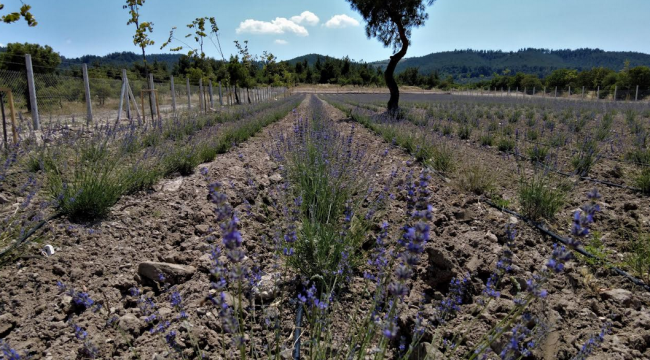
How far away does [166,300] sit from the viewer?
2.40m

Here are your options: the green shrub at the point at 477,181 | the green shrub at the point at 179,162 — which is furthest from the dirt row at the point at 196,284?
the green shrub at the point at 179,162

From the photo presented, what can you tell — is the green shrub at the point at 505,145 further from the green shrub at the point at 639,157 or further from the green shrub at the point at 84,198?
the green shrub at the point at 84,198

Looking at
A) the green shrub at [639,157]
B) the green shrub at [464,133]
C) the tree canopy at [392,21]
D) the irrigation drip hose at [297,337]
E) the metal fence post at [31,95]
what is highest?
the tree canopy at [392,21]

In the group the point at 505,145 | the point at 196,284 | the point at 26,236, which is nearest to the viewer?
the point at 196,284

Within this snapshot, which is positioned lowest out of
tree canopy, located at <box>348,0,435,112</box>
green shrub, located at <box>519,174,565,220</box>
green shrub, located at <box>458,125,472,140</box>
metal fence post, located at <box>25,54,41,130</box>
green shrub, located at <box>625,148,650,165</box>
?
green shrub, located at <box>519,174,565,220</box>

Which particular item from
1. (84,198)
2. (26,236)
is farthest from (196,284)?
(84,198)

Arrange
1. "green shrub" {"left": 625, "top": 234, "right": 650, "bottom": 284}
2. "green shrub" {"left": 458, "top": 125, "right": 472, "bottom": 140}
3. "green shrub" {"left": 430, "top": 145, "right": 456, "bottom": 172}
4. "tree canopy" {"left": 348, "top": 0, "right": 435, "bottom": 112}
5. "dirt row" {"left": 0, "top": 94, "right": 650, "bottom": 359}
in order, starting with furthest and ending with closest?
"tree canopy" {"left": 348, "top": 0, "right": 435, "bottom": 112}, "green shrub" {"left": 458, "top": 125, "right": 472, "bottom": 140}, "green shrub" {"left": 430, "top": 145, "right": 456, "bottom": 172}, "green shrub" {"left": 625, "top": 234, "right": 650, "bottom": 284}, "dirt row" {"left": 0, "top": 94, "right": 650, "bottom": 359}

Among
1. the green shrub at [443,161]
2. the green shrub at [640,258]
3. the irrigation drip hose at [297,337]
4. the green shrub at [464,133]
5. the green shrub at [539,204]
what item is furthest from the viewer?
the green shrub at [464,133]

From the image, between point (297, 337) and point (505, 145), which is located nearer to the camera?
point (297, 337)

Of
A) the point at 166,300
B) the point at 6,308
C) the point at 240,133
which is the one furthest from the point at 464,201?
the point at 240,133

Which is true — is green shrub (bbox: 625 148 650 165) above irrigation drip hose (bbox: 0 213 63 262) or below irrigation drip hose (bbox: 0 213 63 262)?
above

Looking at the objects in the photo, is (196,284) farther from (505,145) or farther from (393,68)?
(393,68)

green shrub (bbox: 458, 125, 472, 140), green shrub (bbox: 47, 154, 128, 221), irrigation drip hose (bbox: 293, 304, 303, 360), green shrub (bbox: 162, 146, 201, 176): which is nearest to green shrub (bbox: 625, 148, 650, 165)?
green shrub (bbox: 458, 125, 472, 140)

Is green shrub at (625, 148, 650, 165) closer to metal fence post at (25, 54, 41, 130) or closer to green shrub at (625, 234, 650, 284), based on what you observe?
green shrub at (625, 234, 650, 284)
